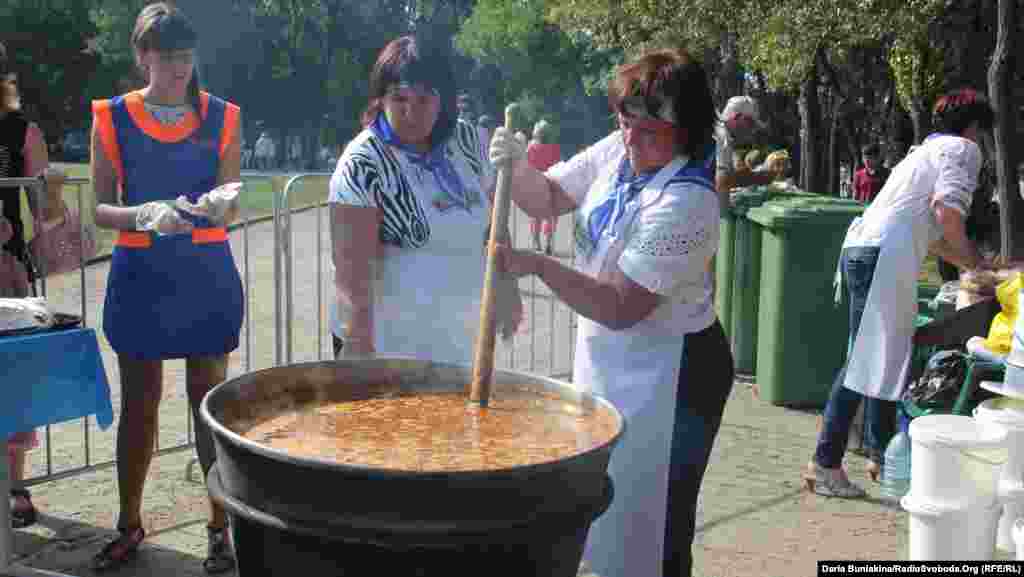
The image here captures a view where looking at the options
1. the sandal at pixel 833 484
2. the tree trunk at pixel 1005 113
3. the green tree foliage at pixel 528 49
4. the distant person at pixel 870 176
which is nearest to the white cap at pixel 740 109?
the sandal at pixel 833 484

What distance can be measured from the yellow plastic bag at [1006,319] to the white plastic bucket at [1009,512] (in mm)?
1056

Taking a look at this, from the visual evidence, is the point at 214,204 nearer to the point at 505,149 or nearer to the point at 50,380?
the point at 50,380

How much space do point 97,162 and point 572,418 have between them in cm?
215

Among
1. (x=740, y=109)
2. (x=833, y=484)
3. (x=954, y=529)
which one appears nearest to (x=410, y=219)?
(x=954, y=529)

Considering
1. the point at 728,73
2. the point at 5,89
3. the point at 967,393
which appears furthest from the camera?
the point at 728,73

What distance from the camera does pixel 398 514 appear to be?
197 cm

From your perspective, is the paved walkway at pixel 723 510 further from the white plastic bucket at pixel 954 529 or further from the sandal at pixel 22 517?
the white plastic bucket at pixel 954 529

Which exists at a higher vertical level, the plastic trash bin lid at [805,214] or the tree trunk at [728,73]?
the tree trunk at [728,73]

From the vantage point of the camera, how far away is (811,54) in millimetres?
19891

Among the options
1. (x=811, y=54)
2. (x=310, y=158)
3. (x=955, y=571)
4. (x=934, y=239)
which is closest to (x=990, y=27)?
(x=811, y=54)

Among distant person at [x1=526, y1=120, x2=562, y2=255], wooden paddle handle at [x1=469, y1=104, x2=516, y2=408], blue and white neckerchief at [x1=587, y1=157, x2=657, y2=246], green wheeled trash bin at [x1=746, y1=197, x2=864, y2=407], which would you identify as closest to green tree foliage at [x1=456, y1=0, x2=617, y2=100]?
distant person at [x1=526, y1=120, x2=562, y2=255]

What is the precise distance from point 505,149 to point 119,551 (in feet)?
7.94

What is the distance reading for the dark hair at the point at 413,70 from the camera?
330 centimetres

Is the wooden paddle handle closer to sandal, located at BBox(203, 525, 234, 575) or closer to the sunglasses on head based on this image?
the sunglasses on head
